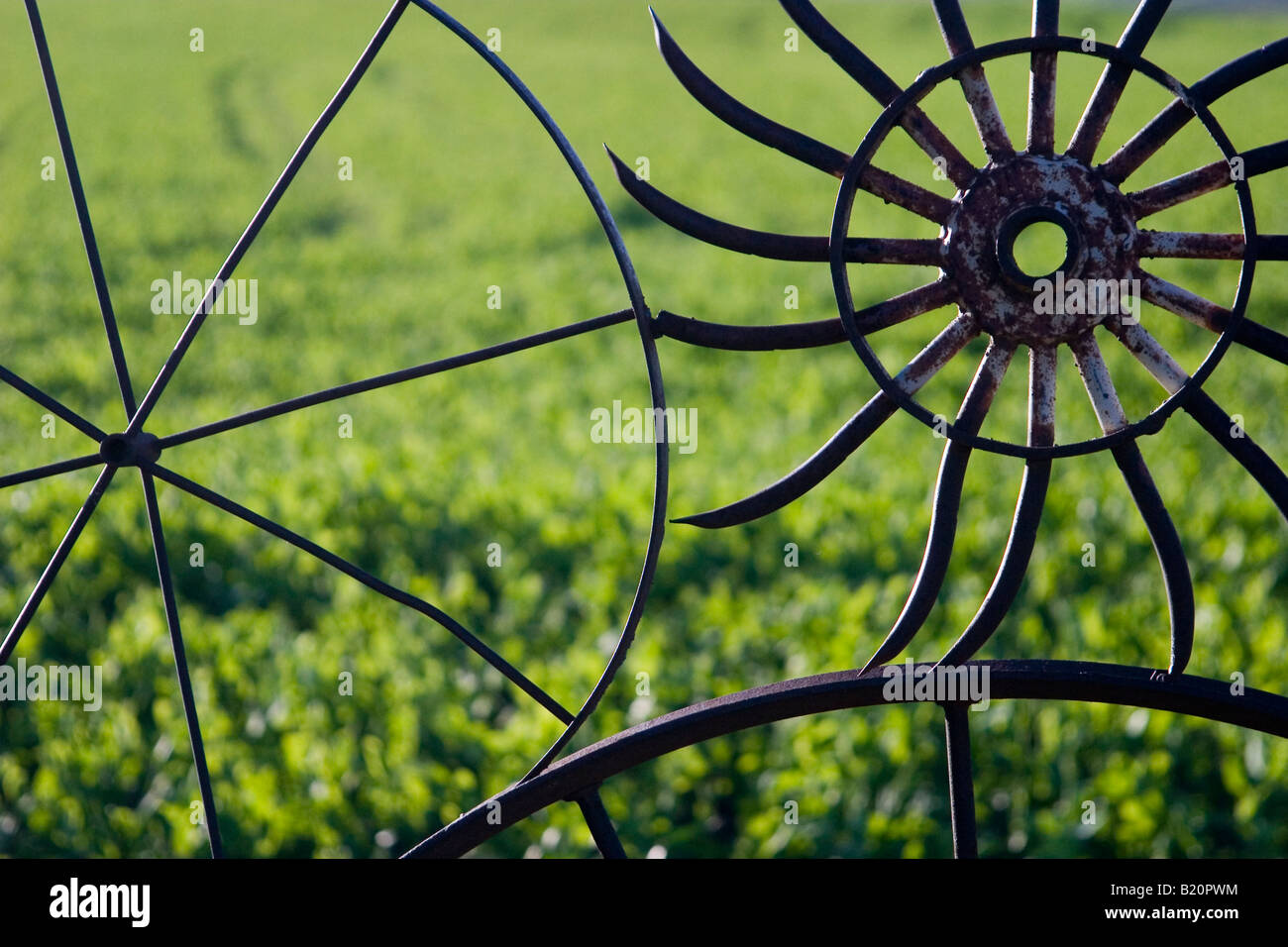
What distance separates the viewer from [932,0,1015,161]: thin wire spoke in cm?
97

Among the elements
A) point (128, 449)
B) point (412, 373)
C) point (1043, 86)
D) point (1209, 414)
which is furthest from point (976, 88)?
point (128, 449)

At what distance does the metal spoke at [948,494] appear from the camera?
0.99 metres

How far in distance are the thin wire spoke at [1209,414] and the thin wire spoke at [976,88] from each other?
0.20m

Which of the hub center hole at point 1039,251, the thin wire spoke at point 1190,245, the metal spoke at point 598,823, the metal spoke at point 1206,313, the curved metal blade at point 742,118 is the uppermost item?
the hub center hole at point 1039,251

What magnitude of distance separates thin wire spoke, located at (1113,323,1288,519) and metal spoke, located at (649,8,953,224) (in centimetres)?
22

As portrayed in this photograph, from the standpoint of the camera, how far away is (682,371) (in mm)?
6910

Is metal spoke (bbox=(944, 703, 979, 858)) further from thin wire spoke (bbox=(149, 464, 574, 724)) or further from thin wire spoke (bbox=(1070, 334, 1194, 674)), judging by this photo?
thin wire spoke (bbox=(149, 464, 574, 724))

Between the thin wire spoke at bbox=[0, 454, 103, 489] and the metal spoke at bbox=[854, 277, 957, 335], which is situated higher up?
the metal spoke at bbox=[854, 277, 957, 335]

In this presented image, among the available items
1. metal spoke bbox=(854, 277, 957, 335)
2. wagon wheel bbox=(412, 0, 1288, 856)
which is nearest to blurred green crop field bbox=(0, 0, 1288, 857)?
wagon wheel bbox=(412, 0, 1288, 856)

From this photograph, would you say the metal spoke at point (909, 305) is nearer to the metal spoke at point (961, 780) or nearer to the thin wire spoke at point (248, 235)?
the metal spoke at point (961, 780)

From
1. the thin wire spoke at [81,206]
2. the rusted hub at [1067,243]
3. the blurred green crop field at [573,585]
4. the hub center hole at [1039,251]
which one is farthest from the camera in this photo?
the hub center hole at [1039,251]

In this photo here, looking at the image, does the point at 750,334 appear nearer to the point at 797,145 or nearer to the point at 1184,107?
the point at 797,145

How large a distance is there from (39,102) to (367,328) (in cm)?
1374

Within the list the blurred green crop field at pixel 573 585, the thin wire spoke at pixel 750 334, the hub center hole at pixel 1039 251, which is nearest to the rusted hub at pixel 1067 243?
the thin wire spoke at pixel 750 334
